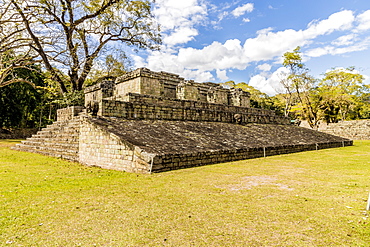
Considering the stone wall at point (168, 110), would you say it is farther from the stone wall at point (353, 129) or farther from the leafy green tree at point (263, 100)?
the leafy green tree at point (263, 100)

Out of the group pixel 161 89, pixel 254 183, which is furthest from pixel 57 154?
pixel 254 183

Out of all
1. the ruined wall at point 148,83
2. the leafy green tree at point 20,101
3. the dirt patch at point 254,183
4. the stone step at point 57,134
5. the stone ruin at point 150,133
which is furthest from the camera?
the leafy green tree at point 20,101

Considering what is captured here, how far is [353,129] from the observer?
1097 inches

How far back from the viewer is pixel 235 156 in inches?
367

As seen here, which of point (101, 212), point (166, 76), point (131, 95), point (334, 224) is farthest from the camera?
point (166, 76)

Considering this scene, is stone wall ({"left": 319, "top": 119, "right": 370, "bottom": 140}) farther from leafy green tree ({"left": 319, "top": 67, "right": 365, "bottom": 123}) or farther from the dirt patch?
the dirt patch

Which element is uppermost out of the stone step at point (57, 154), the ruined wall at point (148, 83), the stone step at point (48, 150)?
the ruined wall at point (148, 83)

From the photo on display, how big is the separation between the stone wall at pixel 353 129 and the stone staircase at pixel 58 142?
30997 mm

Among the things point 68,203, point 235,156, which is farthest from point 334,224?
point 235,156

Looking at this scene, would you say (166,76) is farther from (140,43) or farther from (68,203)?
(68,203)

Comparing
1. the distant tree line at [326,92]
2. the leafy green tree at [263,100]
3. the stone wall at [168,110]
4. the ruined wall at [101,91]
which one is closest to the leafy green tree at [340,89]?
the distant tree line at [326,92]

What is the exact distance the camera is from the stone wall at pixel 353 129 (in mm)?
26859

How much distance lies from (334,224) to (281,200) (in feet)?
3.59

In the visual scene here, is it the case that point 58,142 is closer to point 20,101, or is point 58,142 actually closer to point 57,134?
point 57,134
